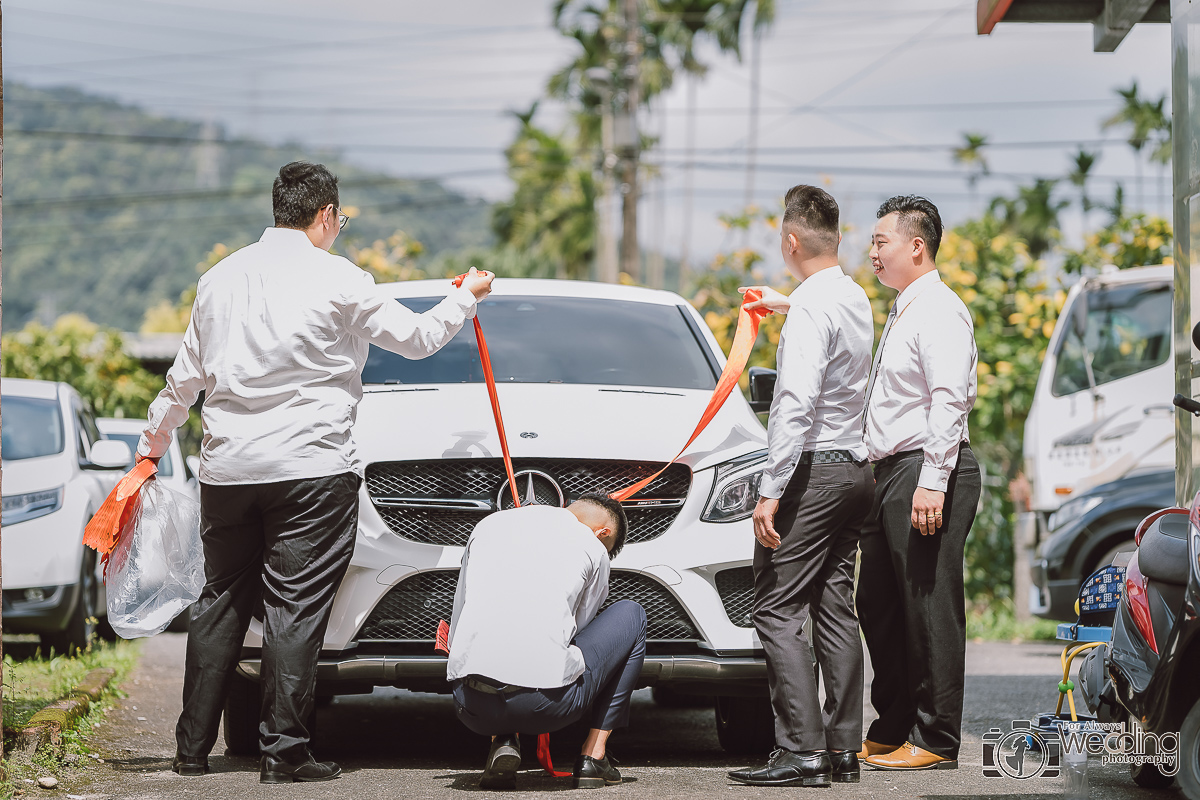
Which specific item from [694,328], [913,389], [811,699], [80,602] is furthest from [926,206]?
[80,602]

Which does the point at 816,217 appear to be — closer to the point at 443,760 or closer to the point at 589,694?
the point at 589,694

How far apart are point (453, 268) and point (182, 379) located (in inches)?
1493

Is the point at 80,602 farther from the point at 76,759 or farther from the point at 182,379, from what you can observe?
the point at 182,379

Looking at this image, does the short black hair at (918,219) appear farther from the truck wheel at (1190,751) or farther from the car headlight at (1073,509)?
the car headlight at (1073,509)

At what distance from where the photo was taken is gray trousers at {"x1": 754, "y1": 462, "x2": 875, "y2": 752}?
464 cm

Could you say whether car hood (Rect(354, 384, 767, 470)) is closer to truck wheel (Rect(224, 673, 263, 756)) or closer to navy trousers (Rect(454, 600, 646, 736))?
navy trousers (Rect(454, 600, 646, 736))

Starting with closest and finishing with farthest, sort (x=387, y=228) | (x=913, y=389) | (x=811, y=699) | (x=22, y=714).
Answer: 1. (x=811, y=699)
2. (x=913, y=389)
3. (x=22, y=714)
4. (x=387, y=228)

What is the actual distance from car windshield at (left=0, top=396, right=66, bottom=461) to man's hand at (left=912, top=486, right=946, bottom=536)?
19.6 feet

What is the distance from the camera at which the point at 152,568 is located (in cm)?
507

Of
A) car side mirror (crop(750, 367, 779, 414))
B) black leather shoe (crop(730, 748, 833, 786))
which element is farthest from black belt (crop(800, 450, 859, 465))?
car side mirror (crop(750, 367, 779, 414))

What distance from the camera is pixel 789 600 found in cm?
470

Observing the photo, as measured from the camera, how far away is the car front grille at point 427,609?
4.77 metres

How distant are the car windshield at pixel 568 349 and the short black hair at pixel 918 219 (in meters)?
1.14

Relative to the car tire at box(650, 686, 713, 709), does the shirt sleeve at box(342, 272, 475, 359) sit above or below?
above
